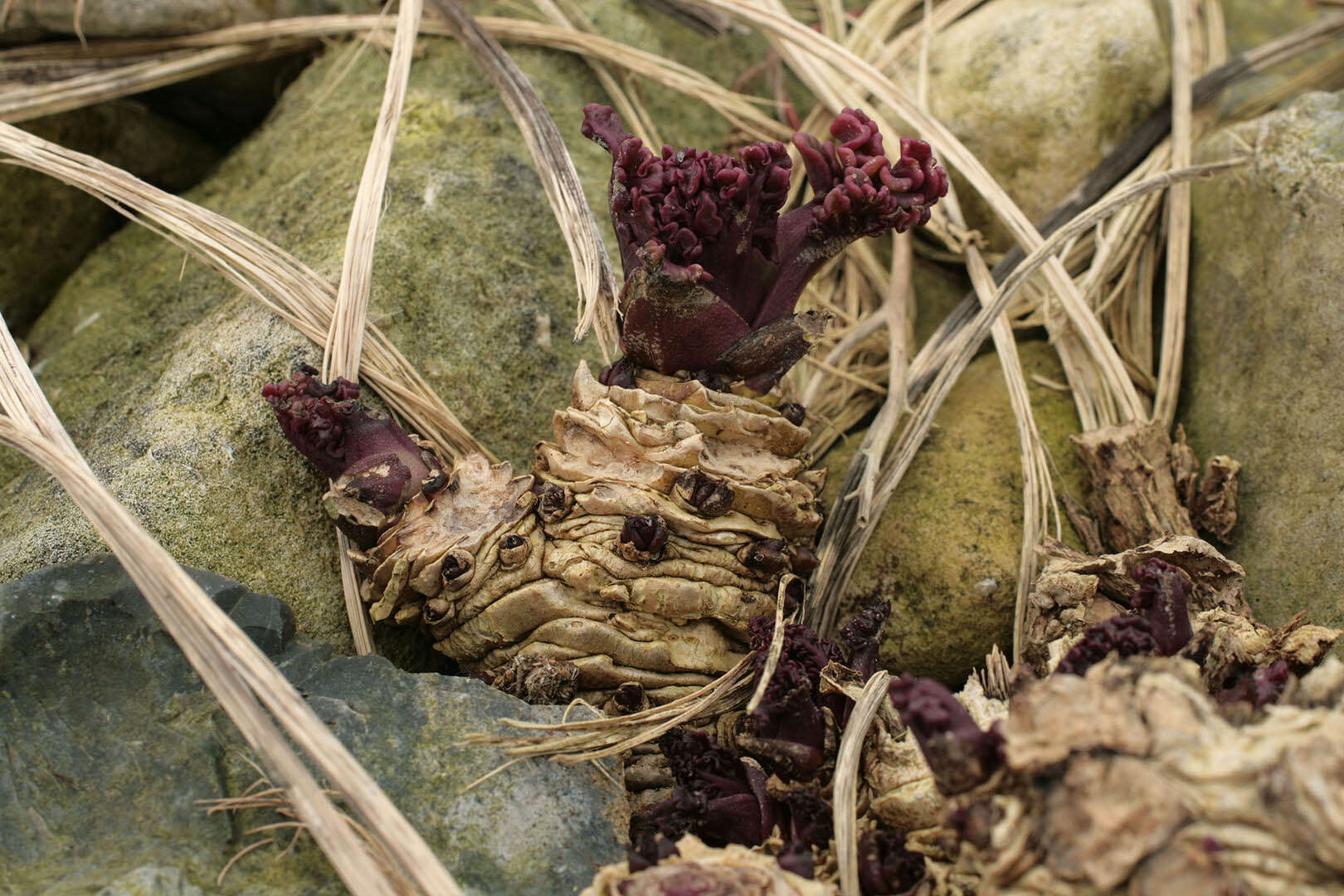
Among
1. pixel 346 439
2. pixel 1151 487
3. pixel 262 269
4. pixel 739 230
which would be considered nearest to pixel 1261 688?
pixel 1151 487

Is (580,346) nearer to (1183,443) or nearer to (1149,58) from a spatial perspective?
(1183,443)

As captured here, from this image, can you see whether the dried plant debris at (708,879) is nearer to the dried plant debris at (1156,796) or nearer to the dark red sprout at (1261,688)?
the dried plant debris at (1156,796)

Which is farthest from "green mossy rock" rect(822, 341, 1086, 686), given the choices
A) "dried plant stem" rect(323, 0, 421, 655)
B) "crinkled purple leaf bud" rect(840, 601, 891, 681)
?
"dried plant stem" rect(323, 0, 421, 655)

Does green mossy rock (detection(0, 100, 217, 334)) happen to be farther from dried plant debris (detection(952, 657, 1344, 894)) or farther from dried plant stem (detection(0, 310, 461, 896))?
dried plant debris (detection(952, 657, 1344, 894))

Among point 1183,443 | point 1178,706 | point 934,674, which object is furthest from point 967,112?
point 1178,706

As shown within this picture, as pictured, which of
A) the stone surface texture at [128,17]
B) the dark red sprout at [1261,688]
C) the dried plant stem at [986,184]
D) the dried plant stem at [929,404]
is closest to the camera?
the dark red sprout at [1261,688]

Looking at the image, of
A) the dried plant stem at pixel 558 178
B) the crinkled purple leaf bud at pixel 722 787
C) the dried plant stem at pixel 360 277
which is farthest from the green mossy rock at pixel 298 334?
the crinkled purple leaf bud at pixel 722 787
